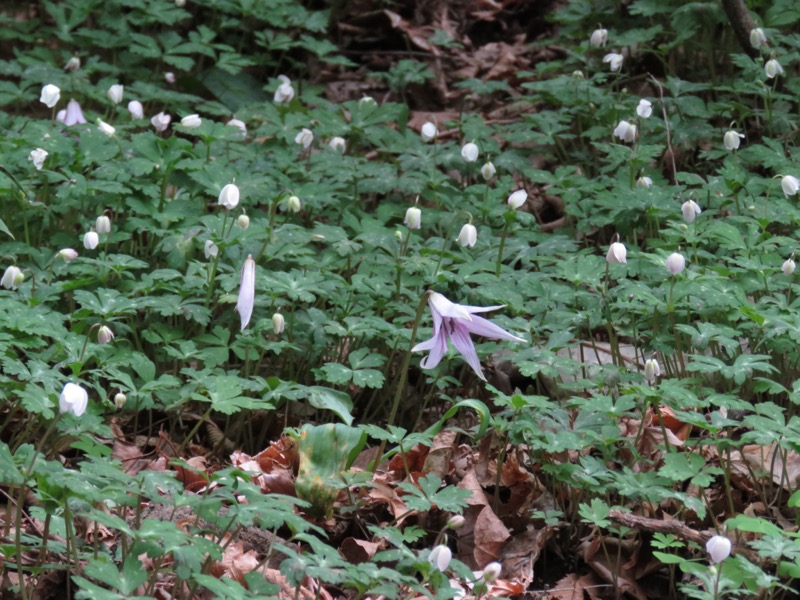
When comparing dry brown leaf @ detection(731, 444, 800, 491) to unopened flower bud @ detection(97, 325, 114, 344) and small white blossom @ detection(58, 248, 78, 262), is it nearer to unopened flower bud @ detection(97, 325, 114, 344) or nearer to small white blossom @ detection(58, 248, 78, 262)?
unopened flower bud @ detection(97, 325, 114, 344)

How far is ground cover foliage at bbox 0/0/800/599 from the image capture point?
2469 millimetres

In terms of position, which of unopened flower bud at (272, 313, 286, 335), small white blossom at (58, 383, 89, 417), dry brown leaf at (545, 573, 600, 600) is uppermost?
small white blossom at (58, 383, 89, 417)

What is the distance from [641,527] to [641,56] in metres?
4.16

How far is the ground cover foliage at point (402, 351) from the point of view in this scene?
2.47 meters

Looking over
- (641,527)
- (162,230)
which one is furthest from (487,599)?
(162,230)

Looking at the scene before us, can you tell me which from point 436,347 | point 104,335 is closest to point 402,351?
Answer: point 436,347

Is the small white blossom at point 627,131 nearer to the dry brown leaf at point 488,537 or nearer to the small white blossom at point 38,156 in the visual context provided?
the dry brown leaf at point 488,537

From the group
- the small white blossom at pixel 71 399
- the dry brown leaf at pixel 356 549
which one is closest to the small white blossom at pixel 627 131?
the dry brown leaf at pixel 356 549

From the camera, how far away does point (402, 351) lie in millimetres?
3666

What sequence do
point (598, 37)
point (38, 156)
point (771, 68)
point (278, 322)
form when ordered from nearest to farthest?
1. point (278, 322)
2. point (38, 156)
3. point (771, 68)
4. point (598, 37)

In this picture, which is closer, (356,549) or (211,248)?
(356,549)

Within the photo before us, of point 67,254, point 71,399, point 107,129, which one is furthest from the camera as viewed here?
point 107,129

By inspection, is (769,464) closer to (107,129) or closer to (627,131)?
(627,131)

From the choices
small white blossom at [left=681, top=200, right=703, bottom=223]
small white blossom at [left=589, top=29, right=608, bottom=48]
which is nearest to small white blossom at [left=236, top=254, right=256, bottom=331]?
small white blossom at [left=681, top=200, right=703, bottom=223]
